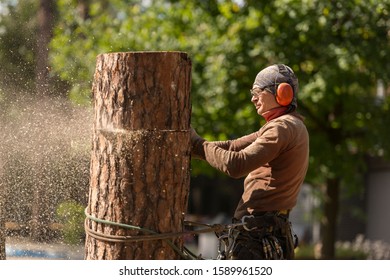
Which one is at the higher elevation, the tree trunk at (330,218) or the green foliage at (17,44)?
the green foliage at (17,44)

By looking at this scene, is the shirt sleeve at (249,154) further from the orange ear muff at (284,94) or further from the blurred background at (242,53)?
the blurred background at (242,53)

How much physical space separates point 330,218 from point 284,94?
391 inches

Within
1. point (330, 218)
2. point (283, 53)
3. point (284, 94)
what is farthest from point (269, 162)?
point (330, 218)

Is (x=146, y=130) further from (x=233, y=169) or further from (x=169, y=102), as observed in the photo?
(x=233, y=169)

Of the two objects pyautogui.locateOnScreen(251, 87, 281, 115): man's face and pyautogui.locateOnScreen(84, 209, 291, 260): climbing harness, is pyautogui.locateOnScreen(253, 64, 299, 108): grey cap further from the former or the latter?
pyautogui.locateOnScreen(84, 209, 291, 260): climbing harness

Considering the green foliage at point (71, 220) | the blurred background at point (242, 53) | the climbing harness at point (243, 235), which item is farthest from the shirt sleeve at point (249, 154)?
the blurred background at point (242, 53)

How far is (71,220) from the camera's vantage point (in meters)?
5.76

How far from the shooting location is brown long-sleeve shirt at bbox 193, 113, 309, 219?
474 cm

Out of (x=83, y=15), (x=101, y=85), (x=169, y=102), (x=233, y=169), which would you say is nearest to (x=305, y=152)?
(x=233, y=169)

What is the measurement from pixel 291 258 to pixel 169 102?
4.54 feet

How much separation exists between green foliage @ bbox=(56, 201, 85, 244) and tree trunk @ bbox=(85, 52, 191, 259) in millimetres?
950

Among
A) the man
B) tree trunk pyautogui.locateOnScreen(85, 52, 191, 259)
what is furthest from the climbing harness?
tree trunk pyautogui.locateOnScreen(85, 52, 191, 259)

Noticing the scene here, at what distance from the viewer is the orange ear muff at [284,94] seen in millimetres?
4950

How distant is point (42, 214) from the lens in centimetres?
576
